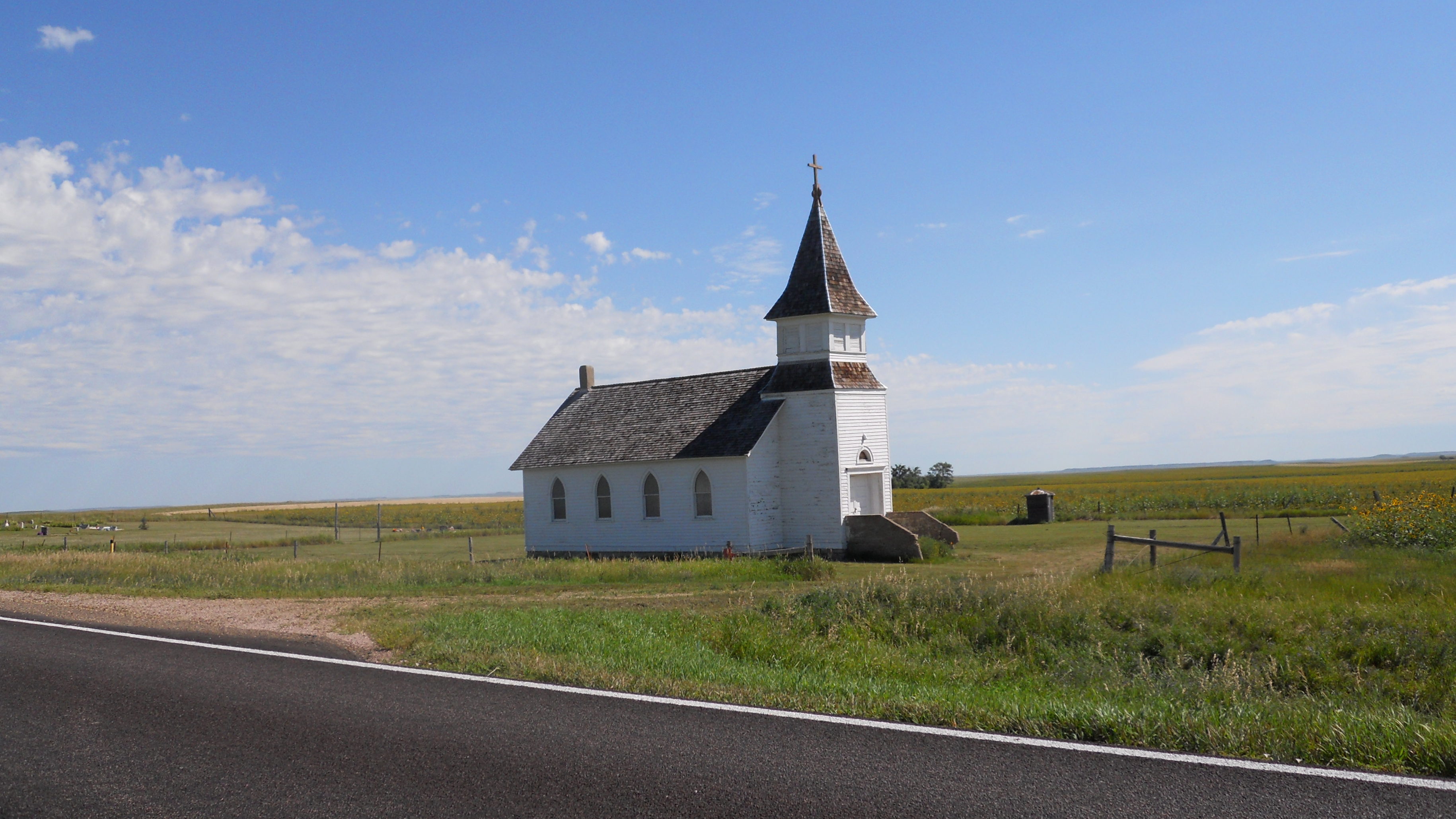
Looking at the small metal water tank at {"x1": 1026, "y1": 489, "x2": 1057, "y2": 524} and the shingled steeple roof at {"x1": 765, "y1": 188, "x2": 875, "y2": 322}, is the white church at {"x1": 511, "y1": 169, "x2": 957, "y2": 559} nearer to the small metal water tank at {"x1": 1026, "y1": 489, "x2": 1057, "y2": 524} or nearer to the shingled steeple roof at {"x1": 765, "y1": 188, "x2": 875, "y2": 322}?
the shingled steeple roof at {"x1": 765, "y1": 188, "x2": 875, "y2": 322}

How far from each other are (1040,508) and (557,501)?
72.2 feet

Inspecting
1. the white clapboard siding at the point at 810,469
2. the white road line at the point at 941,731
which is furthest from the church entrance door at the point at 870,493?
the white road line at the point at 941,731

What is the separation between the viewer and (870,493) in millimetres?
31250

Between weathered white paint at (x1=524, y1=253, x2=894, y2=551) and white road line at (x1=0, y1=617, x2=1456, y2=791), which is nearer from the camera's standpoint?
white road line at (x1=0, y1=617, x2=1456, y2=791)

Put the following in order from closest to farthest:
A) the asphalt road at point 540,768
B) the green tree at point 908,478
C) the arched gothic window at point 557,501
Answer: the asphalt road at point 540,768 < the arched gothic window at point 557,501 < the green tree at point 908,478

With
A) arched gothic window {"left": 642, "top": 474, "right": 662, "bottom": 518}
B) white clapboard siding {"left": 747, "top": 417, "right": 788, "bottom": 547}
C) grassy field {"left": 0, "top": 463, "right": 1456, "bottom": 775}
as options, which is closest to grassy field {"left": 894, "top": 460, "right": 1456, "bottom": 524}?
grassy field {"left": 0, "top": 463, "right": 1456, "bottom": 775}

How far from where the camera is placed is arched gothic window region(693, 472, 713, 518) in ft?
101

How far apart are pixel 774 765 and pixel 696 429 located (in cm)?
2574

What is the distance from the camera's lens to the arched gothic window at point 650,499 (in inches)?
1260

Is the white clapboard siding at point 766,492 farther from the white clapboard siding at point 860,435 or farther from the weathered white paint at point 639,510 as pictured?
the white clapboard siding at point 860,435

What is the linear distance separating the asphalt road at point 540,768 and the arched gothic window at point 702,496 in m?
22.0

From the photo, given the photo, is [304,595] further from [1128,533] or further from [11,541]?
[11,541]

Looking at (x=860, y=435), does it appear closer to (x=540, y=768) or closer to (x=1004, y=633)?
(x=1004, y=633)

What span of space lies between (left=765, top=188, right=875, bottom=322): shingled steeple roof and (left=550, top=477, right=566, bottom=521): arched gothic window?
9.79 m
